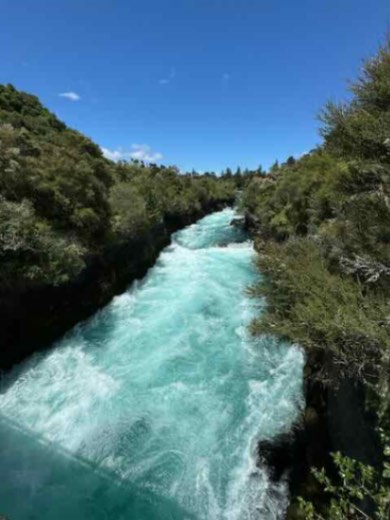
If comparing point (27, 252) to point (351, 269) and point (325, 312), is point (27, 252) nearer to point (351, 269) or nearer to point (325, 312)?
point (325, 312)

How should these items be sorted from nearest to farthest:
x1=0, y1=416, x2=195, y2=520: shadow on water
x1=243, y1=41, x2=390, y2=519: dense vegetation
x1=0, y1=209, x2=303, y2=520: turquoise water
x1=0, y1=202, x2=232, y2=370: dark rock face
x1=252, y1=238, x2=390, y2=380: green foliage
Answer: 1. x1=252, y1=238, x2=390, y2=380: green foliage
2. x1=243, y1=41, x2=390, y2=519: dense vegetation
3. x1=0, y1=416, x2=195, y2=520: shadow on water
4. x1=0, y1=209, x2=303, y2=520: turquoise water
5. x1=0, y1=202, x2=232, y2=370: dark rock face

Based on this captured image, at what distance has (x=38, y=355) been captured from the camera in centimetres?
1164

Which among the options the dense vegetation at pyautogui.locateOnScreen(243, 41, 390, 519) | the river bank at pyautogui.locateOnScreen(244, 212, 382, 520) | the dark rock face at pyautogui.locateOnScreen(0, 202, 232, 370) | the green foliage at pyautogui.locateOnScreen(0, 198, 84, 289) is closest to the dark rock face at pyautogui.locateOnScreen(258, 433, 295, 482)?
the river bank at pyautogui.locateOnScreen(244, 212, 382, 520)

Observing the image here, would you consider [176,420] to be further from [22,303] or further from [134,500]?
[22,303]

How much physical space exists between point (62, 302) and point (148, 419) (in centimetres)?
659

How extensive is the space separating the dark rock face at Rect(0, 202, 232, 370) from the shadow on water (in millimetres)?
3908

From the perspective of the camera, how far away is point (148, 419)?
353 inches

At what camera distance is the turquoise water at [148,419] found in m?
6.88

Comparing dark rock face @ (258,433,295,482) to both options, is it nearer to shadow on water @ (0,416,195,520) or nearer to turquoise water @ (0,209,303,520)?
turquoise water @ (0,209,303,520)

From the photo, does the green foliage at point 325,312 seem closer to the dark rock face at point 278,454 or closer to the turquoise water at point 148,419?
the turquoise water at point 148,419

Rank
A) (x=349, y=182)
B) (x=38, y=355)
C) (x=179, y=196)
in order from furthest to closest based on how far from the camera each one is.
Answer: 1. (x=179, y=196)
2. (x=38, y=355)
3. (x=349, y=182)

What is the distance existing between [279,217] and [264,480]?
68.9 ft

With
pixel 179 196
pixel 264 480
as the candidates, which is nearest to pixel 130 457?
pixel 264 480

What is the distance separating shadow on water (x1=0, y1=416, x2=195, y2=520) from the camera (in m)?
6.66
